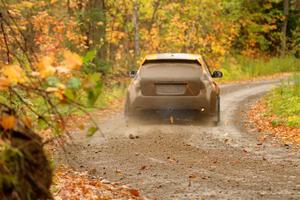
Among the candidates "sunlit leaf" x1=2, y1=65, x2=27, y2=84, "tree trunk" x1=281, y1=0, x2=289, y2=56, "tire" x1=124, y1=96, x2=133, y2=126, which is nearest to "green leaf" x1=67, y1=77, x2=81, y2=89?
"sunlit leaf" x1=2, y1=65, x2=27, y2=84

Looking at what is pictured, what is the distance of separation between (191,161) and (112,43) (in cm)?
2511

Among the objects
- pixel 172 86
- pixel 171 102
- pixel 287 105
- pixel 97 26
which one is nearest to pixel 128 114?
pixel 171 102

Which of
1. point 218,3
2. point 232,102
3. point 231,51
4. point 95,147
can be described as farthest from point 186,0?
point 95,147

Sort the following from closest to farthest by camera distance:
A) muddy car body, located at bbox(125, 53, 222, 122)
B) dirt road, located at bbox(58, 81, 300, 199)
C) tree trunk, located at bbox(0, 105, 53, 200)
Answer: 1. tree trunk, located at bbox(0, 105, 53, 200)
2. dirt road, located at bbox(58, 81, 300, 199)
3. muddy car body, located at bbox(125, 53, 222, 122)

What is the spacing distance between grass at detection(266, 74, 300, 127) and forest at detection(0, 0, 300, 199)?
1.65ft

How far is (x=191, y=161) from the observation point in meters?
10.2

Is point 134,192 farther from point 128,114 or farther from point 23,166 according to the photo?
point 128,114

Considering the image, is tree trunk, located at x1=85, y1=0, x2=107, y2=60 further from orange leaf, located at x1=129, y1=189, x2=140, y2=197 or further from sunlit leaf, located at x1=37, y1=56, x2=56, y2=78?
sunlit leaf, located at x1=37, y1=56, x2=56, y2=78

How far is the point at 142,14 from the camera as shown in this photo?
36.4 m

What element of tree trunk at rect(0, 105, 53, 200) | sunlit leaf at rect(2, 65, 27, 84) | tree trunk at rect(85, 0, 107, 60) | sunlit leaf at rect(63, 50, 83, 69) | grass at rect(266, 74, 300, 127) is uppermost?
sunlit leaf at rect(63, 50, 83, 69)

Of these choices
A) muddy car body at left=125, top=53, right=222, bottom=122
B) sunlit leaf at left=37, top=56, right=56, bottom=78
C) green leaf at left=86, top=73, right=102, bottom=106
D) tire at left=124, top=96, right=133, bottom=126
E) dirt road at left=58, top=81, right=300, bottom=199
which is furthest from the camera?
tire at left=124, top=96, right=133, bottom=126

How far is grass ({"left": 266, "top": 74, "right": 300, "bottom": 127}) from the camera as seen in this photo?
14984mm

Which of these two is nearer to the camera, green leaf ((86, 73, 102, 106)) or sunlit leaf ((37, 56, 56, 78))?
sunlit leaf ((37, 56, 56, 78))

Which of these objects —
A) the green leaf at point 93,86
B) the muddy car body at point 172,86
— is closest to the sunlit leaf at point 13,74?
the green leaf at point 93,86
